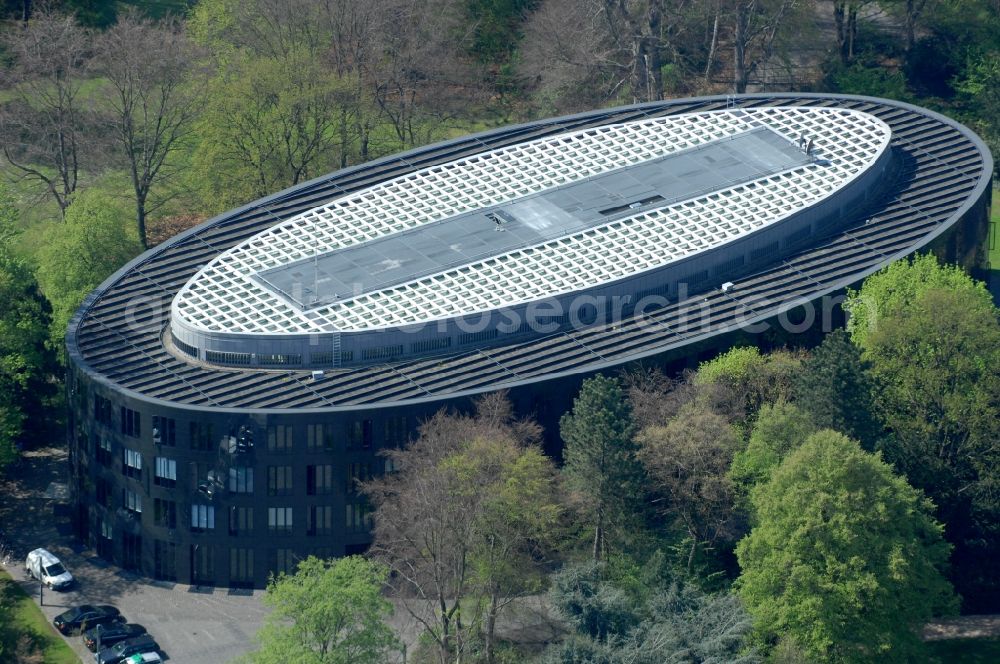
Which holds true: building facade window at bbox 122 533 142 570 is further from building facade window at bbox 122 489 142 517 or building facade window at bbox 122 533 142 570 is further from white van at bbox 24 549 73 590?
white van at bbox 24 549 73 590

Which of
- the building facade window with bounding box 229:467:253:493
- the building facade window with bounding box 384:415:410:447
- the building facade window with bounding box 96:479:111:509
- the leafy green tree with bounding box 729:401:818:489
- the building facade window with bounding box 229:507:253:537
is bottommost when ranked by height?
the building facade window with bounding box 96:479:111:509

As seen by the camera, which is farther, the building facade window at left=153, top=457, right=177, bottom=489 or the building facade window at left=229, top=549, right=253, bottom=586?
the building facade window at left=229, top=549, right=253, bottom=586

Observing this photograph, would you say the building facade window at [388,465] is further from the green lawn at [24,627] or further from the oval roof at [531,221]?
the green lawn at [24,627]

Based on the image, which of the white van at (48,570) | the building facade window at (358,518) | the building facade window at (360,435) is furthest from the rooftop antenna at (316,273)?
the white van at (48,570)

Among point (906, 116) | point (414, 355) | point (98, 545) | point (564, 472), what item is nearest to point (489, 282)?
point (414, 355)

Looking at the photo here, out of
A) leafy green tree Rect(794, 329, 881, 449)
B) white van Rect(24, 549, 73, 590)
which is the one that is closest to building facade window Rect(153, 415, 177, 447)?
white van Rect(24, 549, 73, 590)

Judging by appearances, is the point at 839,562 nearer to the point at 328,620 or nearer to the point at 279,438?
the point at 328,620
